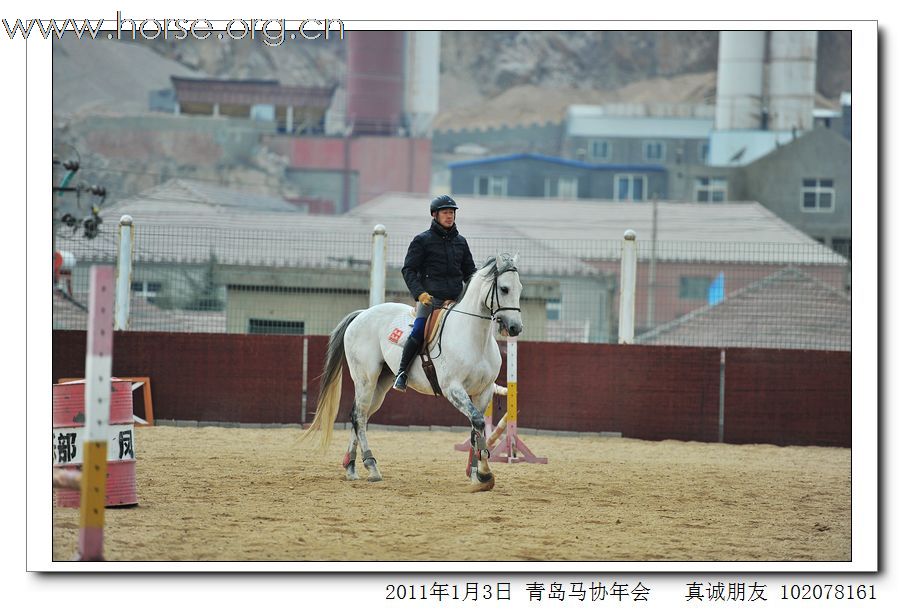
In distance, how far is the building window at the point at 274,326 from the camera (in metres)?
19.2

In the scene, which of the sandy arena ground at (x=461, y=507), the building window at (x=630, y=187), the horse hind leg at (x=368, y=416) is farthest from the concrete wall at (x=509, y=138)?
the horse hind leg at (x=368, y=416)

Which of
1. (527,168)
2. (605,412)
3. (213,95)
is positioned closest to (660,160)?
(527,168)

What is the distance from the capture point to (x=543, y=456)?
1421 centimetres

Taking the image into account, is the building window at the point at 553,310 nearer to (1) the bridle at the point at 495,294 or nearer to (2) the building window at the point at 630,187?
(1) the bridle at the point at 495,294

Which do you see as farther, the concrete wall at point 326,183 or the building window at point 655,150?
the building window at point 655,150

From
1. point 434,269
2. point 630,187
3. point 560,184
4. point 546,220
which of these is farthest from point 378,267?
point 560,184

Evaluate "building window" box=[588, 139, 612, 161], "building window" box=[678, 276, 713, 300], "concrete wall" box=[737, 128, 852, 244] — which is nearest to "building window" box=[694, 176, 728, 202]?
"concrete wall" box=[737, 128, 852, 244]

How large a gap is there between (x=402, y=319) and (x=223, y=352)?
6199 mm

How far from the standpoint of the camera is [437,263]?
1130cm

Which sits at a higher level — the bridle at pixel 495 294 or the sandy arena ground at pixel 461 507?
the bridle at pixel 495 294

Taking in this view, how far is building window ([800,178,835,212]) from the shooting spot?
69.8 metres

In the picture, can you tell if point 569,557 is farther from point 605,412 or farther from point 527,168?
point 527,168

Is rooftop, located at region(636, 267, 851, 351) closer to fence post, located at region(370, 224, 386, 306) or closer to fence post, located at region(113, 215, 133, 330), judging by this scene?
fence post, located at region(370, 224, 386, 306)

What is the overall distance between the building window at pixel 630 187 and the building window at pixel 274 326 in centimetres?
6415
